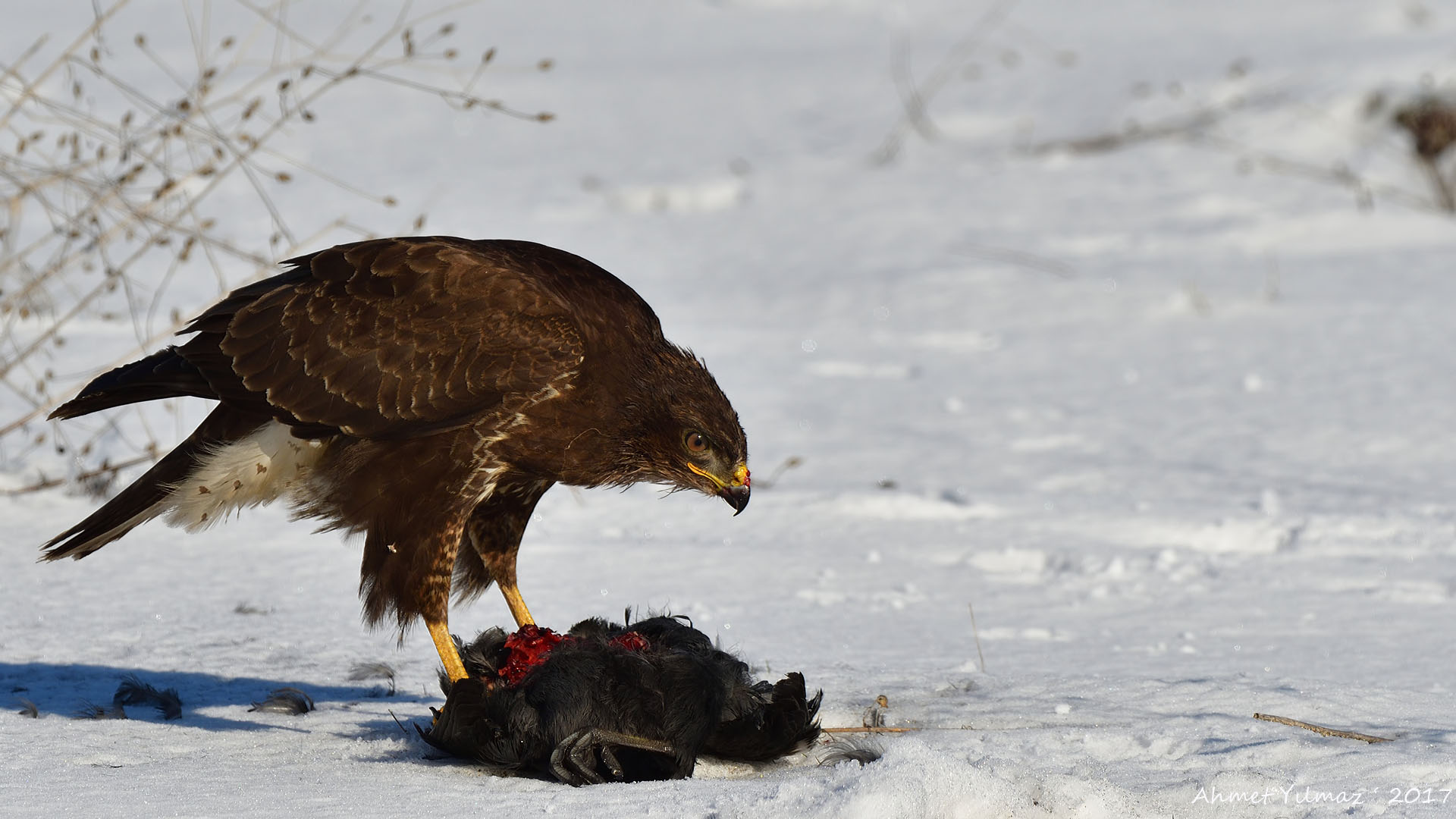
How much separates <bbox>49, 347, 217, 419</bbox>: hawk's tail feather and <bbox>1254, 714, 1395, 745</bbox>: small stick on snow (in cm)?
261

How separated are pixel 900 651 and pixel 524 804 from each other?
168 cm

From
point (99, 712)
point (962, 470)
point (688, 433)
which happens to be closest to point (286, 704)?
point (99, 712)

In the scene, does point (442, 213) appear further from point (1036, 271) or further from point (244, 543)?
point (244, 543)

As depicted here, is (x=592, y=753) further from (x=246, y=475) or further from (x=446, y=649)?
(x=246, y=475)

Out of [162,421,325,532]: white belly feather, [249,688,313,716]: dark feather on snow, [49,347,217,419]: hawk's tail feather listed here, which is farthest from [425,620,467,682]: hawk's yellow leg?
[49,347,217,419]: hawk's tail feather

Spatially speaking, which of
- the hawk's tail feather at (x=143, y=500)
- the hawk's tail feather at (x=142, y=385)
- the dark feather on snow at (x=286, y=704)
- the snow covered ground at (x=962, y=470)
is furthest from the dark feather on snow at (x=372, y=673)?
the hawk's tail feather at (x=142, y=385)

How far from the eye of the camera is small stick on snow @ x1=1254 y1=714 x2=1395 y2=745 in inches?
130

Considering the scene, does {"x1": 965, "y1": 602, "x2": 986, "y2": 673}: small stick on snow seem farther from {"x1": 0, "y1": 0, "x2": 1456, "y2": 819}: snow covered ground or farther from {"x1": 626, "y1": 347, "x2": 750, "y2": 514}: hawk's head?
{"x1": 626, "y1": 347, "x2": 750, "y2": 514}: hawk's head

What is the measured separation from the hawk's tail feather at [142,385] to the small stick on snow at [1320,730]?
2612 mm

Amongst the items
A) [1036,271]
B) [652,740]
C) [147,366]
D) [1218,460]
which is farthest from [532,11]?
[652,740]

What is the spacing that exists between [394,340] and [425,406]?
0.22m

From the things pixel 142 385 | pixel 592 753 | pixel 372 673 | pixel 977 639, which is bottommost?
pixel 592 753

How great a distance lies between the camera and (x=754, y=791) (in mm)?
2896

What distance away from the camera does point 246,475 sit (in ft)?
12.6
